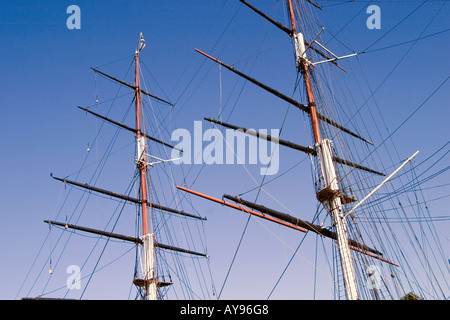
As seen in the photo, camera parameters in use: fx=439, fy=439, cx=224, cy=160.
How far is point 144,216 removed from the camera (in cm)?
2841

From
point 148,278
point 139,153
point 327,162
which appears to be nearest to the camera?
point 327,162

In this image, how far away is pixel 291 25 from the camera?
22.9 m

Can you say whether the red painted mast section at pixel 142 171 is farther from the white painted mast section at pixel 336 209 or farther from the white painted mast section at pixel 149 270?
the white painted mast section at pixel 336 209

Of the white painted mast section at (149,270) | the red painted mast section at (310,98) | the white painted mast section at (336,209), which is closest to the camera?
the white painted mast section at (336,209)

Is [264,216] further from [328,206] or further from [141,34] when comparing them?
[141,34]

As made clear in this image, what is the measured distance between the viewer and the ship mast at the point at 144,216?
25.5 meters

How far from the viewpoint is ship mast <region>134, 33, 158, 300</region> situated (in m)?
25.5

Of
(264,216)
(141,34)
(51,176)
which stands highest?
(141,34)

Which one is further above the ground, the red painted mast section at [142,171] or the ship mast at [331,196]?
the red painted mast section at [142,171]

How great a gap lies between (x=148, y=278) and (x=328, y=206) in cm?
1271

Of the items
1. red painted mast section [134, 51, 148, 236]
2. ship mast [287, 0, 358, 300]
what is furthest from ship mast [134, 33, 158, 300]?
ship mast [287, 0, 358, 300]

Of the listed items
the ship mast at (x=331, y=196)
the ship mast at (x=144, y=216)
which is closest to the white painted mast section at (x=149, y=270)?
the ship mast at (x=144, y=216)
